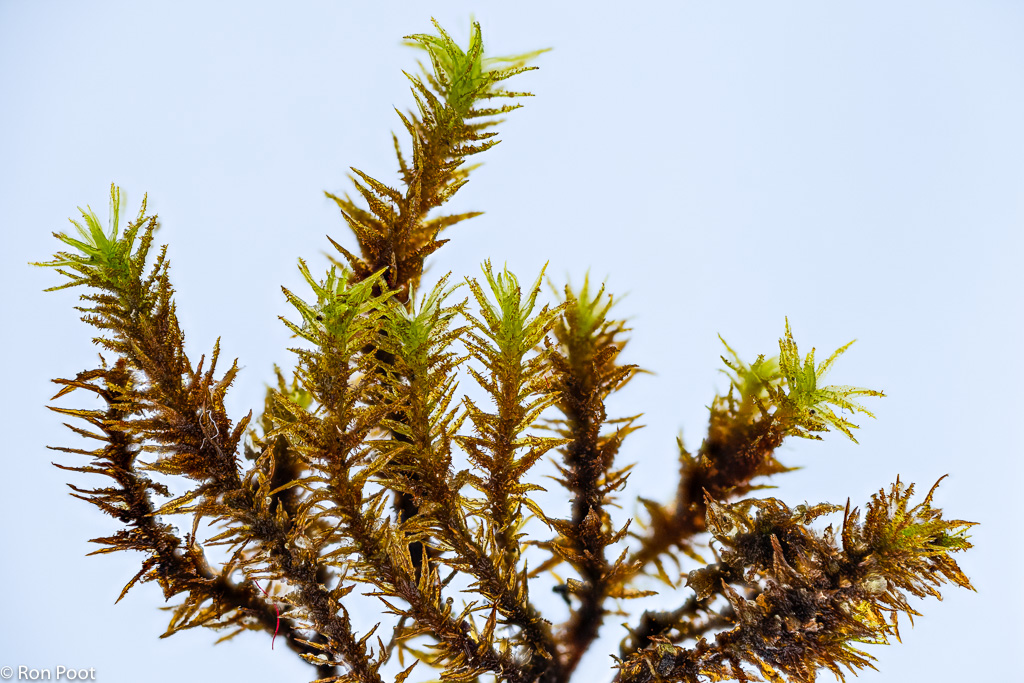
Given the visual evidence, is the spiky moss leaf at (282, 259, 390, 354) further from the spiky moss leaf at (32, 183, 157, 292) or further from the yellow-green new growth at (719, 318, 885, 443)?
the yellow-green new growth at (719, 318, 885, 443)

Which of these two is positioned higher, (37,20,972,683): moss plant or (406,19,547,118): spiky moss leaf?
(406,19,547,118): spiky moss leaf

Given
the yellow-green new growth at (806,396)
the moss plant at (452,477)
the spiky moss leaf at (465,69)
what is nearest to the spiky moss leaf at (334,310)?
the moss plant at (452,477)

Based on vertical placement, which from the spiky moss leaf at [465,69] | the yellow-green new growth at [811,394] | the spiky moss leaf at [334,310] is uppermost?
the spiky moss leaf at [465,69]

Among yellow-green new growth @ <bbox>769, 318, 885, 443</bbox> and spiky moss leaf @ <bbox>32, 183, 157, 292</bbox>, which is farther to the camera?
yellow-green new growth @ <bbox>769, 318, 885, 443</bbox>

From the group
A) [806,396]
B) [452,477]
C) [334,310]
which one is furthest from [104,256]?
[806,396]

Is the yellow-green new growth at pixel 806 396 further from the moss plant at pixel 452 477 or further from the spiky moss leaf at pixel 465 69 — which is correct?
the spiky moss leaf at pixel 465 69

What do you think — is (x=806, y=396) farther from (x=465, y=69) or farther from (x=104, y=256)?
(x=104, y=256)

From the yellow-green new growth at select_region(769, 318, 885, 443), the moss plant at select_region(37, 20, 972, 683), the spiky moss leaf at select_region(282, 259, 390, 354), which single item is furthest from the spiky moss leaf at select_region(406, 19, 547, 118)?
the yellow-green new growth at select_region(769, 318, 885, 443)

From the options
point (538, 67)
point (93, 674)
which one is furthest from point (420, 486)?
point (93, 674)
